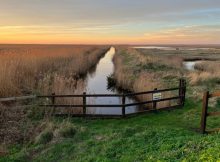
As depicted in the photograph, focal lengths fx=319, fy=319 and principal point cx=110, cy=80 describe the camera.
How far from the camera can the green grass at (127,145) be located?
24.1 ft

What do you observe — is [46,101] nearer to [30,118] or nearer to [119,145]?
[30,118]


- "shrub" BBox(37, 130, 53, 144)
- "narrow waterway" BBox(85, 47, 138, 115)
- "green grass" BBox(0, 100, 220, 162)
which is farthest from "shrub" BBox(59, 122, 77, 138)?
"narrow waterway" BBox(85, 47, 138, 115)

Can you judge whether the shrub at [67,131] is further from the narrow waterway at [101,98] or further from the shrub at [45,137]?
the narrow waterway at [101,98]

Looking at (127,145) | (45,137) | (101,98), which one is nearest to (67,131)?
(45,137)

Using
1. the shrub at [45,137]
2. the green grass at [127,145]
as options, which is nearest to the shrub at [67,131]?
the green grass at [127,145]

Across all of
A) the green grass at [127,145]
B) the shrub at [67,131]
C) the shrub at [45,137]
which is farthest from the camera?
the shrub at [67,131]

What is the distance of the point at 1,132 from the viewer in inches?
444

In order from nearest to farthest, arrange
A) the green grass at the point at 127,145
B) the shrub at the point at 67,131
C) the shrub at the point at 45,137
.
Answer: the green grass at the point at 127,145 < the shrub at the point at 45,137 < the shrub at the point at 67,131

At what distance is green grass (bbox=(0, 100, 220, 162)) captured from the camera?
24.1 ft

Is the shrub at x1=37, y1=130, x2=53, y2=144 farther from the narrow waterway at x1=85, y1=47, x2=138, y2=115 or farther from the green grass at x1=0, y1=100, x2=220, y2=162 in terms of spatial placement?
the narrow waterway at x1=85, y1=47, x2=138, y2=115

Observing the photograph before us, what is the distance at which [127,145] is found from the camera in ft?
30.5

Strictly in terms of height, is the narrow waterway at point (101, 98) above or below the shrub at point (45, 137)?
above

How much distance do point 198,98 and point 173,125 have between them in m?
5.47

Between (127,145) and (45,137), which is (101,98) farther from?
(127,145)
